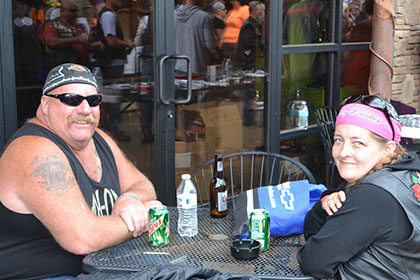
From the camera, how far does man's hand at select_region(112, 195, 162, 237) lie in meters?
2.32

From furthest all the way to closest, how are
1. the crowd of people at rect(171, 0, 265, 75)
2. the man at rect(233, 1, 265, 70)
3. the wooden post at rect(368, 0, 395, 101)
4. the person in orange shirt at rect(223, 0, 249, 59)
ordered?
the wooden post at rect(368, 0, 395, 101)
the person in orange shirt at rect(223, 0, 249, 59)
the man at rect(233, 1, 265, 70)
the crowd of people at rect(171, 0, 265, 75)

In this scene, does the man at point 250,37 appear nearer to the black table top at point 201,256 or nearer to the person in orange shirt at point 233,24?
the person in orange shirt at point 233,24

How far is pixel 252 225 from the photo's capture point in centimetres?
212

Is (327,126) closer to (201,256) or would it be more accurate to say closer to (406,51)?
(406,51)

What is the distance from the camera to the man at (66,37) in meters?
5.97

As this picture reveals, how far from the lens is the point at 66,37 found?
248 inches

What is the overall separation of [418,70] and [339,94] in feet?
4.44

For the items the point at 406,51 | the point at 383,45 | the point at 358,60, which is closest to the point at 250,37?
the point at 383,45

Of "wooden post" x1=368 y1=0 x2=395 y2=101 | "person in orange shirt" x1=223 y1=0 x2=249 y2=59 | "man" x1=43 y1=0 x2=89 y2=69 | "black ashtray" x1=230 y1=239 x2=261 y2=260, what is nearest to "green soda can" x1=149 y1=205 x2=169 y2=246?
"black ashtray" x1=230 y1=239 x2=261 y2=260

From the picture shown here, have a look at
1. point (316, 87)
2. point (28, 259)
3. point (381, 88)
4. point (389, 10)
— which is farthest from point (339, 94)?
point (28, 259)

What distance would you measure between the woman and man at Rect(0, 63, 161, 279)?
2.81ft

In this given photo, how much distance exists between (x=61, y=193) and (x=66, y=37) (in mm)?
4461

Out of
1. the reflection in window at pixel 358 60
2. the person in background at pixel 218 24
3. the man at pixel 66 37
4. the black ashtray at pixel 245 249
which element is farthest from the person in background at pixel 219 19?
the black ashtray at pixel 245 249

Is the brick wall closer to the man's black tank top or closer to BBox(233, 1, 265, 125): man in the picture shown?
BBox(233, 1, 265, 125): man
